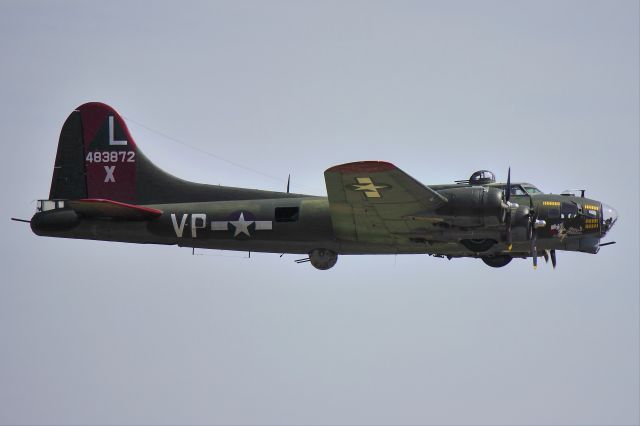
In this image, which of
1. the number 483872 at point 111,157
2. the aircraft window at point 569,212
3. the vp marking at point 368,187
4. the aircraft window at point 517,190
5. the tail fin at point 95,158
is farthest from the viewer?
the number 483872 at point 111,157

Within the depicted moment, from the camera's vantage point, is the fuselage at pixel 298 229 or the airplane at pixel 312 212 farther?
the fuselage at pixel 298 229

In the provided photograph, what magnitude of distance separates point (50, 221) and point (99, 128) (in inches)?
135

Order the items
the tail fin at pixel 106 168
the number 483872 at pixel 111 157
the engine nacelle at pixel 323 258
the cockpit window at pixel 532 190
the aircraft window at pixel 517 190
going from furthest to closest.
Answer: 1. the number 483872 at pixel 111 157
2. the tail fin at pixel 106 168
3. the engine nacelle at pixel 323 258
4. the cockpit window at pixel 532 190
5. the aircraft window at pixel 517 190

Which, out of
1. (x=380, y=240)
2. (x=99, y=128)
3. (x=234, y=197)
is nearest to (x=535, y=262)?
(x=380, y=240)

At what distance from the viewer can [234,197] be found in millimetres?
32219

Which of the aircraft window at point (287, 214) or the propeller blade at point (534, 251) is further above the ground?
the aircraft window at point (287, 214)

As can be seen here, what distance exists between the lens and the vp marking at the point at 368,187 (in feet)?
91.8

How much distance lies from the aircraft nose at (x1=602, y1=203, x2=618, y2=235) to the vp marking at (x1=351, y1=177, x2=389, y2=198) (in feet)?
20.3

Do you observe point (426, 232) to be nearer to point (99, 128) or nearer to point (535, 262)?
point (535, 262)

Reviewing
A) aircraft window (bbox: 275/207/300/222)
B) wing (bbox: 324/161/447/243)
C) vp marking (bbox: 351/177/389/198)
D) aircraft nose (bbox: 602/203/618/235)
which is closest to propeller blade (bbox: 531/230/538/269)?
aircraft nose (bbox: 602/203/618/235)

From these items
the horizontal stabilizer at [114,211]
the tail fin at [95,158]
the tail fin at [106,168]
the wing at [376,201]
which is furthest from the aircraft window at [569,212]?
the tail fin at [95,158]

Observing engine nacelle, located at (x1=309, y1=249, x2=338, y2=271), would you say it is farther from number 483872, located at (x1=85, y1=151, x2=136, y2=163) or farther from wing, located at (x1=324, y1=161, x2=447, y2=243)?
number 483872, located at (x1=85, y1=151, x2=136, y2=163)

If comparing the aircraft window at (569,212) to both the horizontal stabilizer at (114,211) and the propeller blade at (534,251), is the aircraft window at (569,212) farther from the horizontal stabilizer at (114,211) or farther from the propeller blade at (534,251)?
the horizontal stabilizer at (114,211)

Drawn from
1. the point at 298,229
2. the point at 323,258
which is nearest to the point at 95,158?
the point at 298,229
